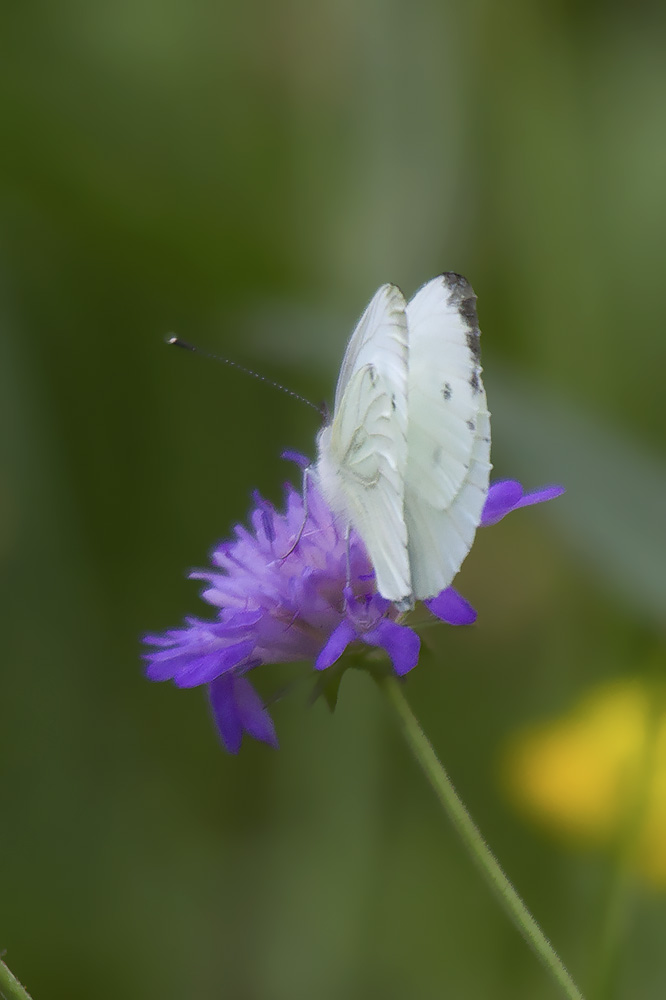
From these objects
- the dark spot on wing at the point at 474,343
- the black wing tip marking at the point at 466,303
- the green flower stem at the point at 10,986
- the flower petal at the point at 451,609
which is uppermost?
the black wing tip marking at the point at 466,303

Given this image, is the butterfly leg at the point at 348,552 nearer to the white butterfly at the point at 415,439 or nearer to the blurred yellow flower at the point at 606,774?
the white butterfly at the point at 415,439

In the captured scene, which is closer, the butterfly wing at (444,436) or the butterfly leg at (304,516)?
the butterfly wing at (444,436)

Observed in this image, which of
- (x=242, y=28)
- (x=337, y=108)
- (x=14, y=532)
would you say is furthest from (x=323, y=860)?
(x=242, y=28)

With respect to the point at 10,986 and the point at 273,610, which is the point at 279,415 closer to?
the point at 273,610

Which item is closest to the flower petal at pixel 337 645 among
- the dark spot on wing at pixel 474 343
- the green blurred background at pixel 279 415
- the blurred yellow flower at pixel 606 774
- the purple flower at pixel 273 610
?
the purple flower at pixel 273 610

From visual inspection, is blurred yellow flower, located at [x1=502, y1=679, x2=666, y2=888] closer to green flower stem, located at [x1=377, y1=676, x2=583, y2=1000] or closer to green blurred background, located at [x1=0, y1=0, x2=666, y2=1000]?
green blurred background, located at [x1=0, y1=0, x2=666, y2=1000]

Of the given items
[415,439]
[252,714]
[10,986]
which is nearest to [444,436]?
[415,439]

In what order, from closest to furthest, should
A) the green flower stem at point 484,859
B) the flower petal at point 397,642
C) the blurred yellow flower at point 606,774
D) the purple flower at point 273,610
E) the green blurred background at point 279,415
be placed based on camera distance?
the green flower stem at point 484,859 < the flower petal at point 397,642 < the purple flower at point 273,610 < the blurred yellow flower at point 606,774 < the green blurred background at point 279,415
